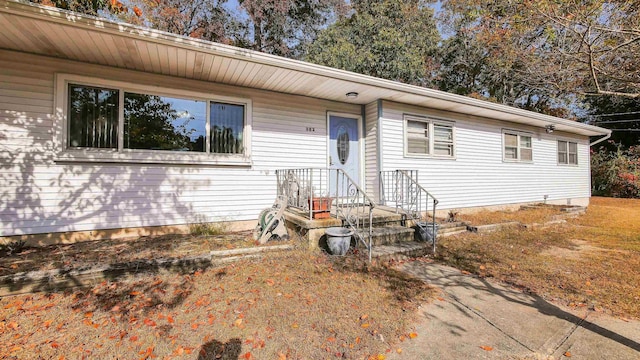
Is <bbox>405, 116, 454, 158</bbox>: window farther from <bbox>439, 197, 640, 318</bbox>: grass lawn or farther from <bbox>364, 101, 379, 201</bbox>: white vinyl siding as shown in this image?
<bbox>439, 197, 640, 318</bbox>: grass lawn

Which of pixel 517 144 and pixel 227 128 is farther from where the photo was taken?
pixel 517 144

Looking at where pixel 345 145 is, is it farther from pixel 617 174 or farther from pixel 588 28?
pixel 617 174

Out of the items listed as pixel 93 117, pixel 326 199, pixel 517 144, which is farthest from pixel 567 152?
pixel 93 117

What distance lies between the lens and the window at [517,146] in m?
9.50

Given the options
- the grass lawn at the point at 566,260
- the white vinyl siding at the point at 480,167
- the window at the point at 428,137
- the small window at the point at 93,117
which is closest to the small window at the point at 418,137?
the window at the point at 428,137

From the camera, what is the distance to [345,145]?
7.21 meters

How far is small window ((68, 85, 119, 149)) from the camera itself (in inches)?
187

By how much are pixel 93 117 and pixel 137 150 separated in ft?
2.67

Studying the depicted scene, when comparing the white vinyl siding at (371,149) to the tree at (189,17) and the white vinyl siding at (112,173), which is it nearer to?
the white vinyl siding at (112,173)

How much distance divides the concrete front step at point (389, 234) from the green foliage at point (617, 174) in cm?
1532

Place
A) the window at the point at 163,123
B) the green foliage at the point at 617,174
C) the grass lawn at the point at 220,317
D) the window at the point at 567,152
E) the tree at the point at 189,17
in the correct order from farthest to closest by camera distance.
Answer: the green foliage at the point at 617,174 < the tree at the point at 189,17 < the window at the point at 567,152 < the window at the point at 163,123 < the grass lawn at the point at 220,317

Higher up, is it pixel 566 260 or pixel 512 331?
pixel 566 260

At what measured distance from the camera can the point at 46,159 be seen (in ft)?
14.9

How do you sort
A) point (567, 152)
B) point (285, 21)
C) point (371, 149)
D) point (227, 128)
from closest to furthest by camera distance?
point (227, 128) → point (371, 149) → point (567, 152) → point (285, 21)
